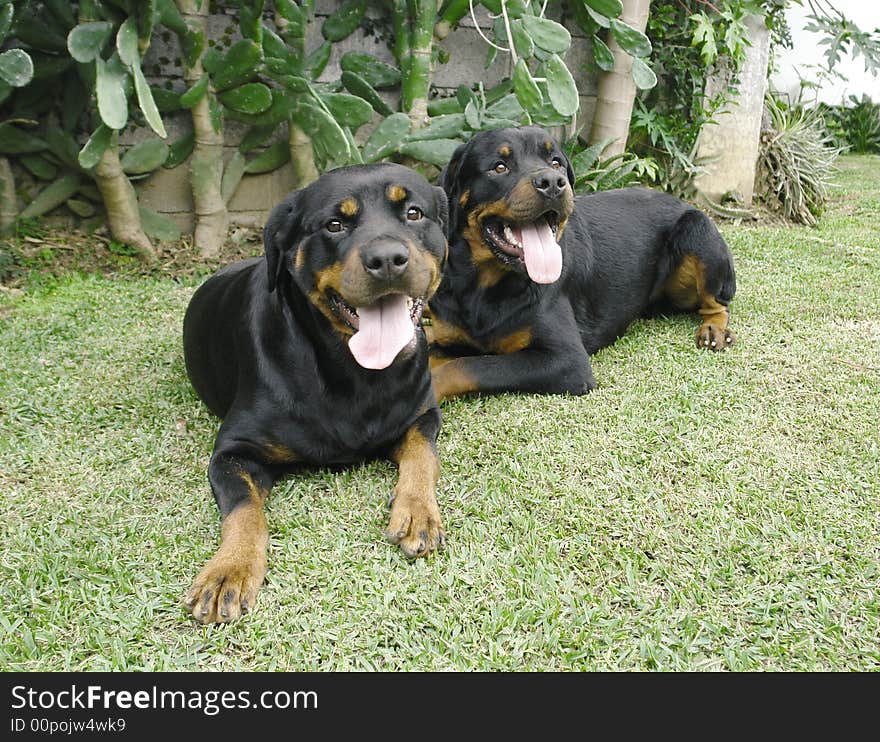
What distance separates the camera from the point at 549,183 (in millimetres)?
3402

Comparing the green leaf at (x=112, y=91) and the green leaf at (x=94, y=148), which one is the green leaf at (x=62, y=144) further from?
the green leaf at (x=112, y=91)

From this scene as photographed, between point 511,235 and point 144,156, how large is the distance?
2968mm

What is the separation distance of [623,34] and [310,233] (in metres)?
3.29

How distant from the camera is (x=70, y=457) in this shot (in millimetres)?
2979

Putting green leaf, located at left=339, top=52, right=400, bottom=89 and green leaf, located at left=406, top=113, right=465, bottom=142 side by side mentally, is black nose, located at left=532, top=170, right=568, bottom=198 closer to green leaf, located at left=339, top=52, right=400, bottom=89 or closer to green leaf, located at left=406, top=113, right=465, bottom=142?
green leaf, located at left=406, top=113, right=465, bottom=142

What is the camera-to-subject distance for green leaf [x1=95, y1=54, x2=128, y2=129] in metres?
4.12

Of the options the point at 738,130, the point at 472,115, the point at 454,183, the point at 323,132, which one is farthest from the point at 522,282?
the point at 738,130

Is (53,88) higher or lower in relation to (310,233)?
lower

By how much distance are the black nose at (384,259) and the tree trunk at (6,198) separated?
3.89 meters

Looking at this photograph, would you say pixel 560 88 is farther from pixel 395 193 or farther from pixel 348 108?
pixel 395 193

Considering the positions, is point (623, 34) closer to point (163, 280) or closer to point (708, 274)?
point (708, 274)

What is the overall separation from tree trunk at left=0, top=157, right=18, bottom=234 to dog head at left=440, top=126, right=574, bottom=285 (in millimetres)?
3246

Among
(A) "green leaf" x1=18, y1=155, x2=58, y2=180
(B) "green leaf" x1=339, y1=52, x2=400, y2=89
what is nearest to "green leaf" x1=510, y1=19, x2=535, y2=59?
(B) "green leaf" x1=339, y1=52, x2=400, y2=89

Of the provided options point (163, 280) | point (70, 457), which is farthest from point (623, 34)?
point (70, 457)
